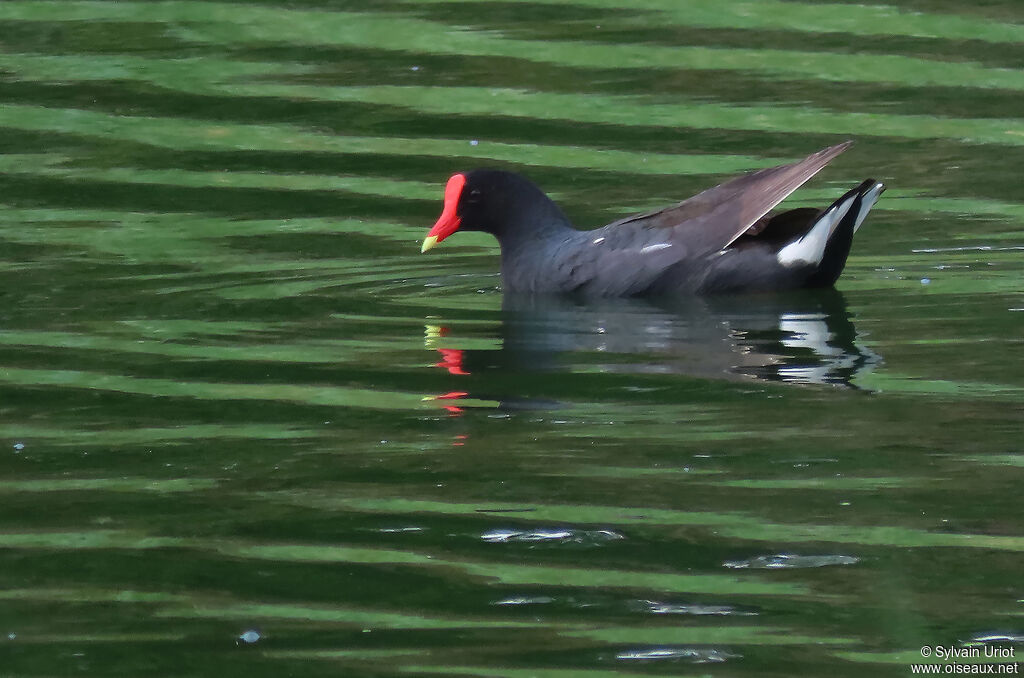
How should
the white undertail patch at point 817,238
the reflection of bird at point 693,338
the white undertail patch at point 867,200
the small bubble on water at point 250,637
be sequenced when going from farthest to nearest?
the white undertail patch at point 867,200 < the white undertail patch at point 817,238 < the reflection of bird at point 693,338 < the small bubble on water at point 250,637

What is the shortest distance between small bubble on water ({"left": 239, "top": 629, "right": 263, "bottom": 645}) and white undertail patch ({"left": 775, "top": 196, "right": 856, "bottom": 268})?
380 cm

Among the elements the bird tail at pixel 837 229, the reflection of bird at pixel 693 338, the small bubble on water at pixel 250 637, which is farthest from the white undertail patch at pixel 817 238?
the small bubble on water at pixel 250 637

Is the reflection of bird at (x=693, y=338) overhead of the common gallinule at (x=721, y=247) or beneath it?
beneath

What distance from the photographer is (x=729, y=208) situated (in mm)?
7074

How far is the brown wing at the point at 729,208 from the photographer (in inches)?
275

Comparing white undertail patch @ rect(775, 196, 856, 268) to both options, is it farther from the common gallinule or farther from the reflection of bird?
the reflection of bird

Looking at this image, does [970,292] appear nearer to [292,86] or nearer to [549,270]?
[549,270]

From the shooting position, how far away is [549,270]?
7207mm

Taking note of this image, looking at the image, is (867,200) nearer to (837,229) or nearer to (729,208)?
(837,229)

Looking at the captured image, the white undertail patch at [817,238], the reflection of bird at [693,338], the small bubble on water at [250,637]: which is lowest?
the reflection of bird at [693,338]

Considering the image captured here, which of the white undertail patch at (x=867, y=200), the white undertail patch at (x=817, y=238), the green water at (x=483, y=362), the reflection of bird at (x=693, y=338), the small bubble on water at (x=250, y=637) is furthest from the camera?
the white undertail patch at (x=867, y=200)

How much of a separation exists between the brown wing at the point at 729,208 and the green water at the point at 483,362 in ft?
0.95

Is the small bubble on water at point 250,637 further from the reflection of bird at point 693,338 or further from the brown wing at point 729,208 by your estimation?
the brown wing at point 729,208

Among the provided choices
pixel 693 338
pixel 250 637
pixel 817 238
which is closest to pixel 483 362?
pixel 693 338
